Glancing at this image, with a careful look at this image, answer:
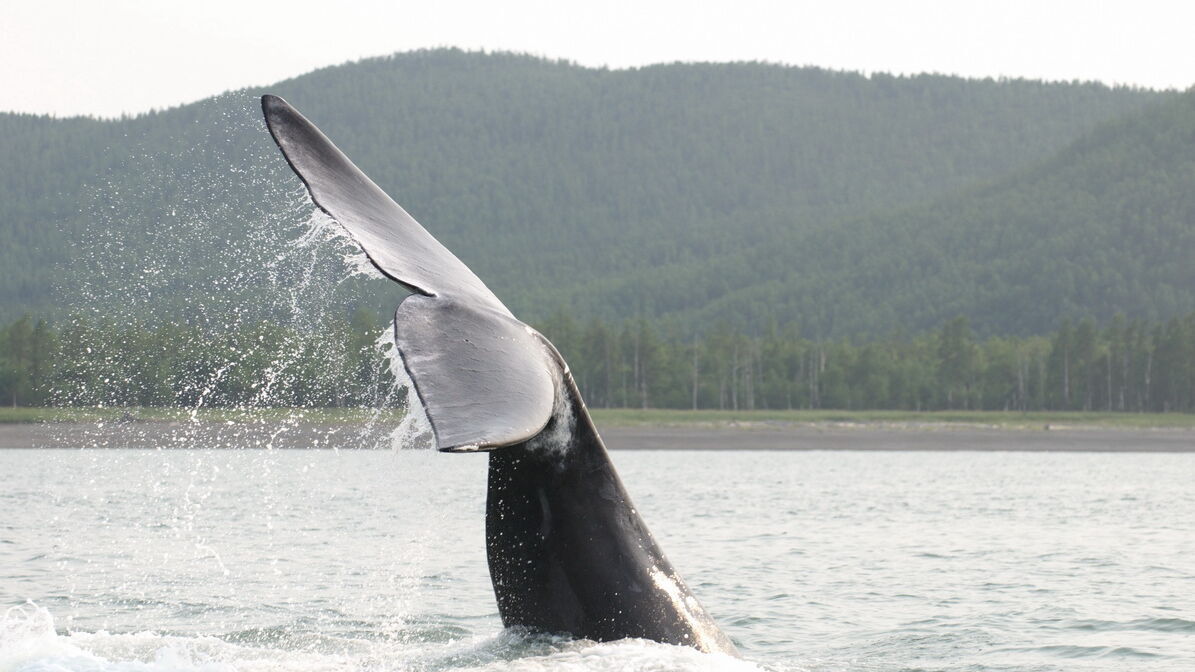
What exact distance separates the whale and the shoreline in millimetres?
42178

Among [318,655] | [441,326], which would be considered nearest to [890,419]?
[318,655]

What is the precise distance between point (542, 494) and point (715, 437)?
53832 mm

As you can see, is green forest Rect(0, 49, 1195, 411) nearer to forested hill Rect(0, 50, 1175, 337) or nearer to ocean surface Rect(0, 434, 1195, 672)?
forested hill Rect(0, 50, 1175, 337)

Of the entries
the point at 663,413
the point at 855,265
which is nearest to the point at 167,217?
the point at 663,413

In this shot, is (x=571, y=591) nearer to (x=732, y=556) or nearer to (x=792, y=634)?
(x=792, y=634)

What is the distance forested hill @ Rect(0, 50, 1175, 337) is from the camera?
10281 cm

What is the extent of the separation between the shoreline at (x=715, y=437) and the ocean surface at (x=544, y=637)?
1802 centimetres

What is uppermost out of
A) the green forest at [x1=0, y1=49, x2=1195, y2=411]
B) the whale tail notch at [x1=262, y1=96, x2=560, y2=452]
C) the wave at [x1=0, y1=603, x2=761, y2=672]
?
the green forest at [x1=0, y1=49, x2=1195, y2=411]

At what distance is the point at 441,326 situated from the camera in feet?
16.3

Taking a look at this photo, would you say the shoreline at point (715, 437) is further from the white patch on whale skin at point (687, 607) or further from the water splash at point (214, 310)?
the white patch on whale skin at point (687, 607)

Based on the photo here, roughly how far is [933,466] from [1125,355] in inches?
1340

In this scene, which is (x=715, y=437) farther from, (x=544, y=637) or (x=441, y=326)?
(x=441, y=326)

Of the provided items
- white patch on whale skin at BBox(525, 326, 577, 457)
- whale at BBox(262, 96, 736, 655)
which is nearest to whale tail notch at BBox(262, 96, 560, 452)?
whale at BBox(262, 96, 736, 655)

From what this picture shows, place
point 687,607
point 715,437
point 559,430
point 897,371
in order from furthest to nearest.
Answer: point 897,371 < point 715,437 < point 687,607 < point 559,430
